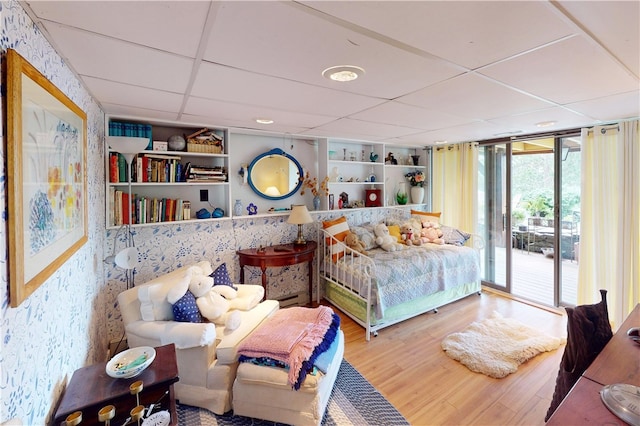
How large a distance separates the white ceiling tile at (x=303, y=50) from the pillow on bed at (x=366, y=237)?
2266 millimetres

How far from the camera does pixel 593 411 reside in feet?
3.33

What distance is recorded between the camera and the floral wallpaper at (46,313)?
852 millimetres

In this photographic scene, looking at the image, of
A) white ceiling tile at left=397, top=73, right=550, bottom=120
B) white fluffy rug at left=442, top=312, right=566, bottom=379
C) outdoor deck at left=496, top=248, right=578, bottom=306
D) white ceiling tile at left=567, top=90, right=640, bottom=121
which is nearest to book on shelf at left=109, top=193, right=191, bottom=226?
white ceiling tile at left=397, top=73, right=550, bottom=120

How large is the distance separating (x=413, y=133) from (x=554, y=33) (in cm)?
235

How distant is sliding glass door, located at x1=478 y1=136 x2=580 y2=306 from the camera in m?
3.46

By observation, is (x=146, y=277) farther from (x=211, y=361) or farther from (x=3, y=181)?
(x=3, y=181)

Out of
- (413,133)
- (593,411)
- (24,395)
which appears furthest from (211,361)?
(413,133)

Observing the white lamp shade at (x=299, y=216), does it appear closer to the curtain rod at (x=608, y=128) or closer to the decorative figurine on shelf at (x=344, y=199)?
the decorative figurine on shelf at (x=344, y=199)

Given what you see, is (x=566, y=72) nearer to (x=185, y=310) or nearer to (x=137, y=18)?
(x=137, y=18)

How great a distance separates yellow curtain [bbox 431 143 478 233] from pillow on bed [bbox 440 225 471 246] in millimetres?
291

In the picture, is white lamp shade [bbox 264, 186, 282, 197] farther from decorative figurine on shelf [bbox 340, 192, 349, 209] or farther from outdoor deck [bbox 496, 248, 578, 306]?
outdoor deck [bbox 496, 248, 578, 306]

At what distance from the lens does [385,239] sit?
148 inches

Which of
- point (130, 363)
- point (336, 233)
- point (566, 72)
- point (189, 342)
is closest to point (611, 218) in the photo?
point (566, 72)

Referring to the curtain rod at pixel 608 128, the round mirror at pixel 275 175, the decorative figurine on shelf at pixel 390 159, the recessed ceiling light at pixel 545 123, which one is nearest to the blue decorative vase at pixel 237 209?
the round mirror at pixel 275 175
